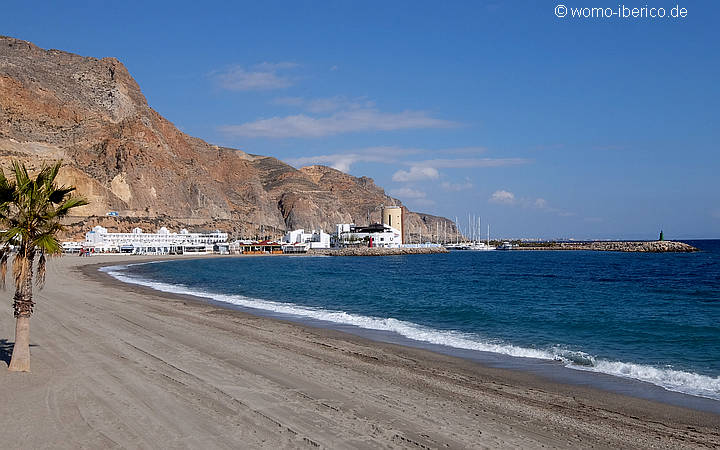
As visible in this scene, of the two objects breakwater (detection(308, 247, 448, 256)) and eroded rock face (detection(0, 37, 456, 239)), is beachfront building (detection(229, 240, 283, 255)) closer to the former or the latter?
breakwater (detection(308, 247, 448, 256))

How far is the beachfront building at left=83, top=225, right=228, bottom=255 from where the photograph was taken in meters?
115

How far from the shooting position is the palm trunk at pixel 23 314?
1084cm

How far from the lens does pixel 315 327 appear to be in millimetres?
21281

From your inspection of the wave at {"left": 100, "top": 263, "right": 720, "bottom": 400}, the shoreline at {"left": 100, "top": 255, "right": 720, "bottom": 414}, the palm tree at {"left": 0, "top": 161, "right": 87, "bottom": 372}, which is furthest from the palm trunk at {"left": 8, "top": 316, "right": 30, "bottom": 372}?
the wave at {"left": 100, "top": 263, "right": 720, "bottom": 400}

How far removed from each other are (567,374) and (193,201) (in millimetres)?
154103

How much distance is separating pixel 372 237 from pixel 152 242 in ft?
194

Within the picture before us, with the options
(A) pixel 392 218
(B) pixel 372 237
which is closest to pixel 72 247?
(B) pixel 372 237

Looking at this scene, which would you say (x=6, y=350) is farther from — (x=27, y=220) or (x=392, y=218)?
(x=392, y=218)

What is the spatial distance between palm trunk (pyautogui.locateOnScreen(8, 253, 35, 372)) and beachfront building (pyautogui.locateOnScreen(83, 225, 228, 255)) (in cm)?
11030

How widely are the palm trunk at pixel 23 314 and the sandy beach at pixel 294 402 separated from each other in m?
0.47

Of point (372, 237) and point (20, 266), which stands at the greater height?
point (372, 237)

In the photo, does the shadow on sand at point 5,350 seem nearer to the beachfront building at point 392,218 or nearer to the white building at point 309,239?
the white building at point 309,239

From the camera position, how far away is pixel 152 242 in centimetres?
12238

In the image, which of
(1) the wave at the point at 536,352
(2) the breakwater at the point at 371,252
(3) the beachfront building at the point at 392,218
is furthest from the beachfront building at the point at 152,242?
(1) the wave at the point at 536,352
